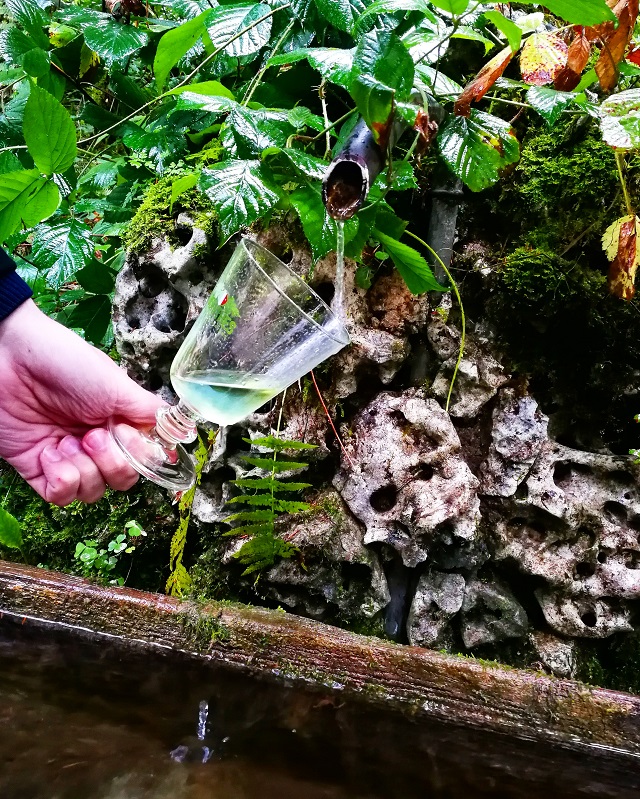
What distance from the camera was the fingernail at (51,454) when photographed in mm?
1401

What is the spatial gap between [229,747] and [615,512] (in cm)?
141

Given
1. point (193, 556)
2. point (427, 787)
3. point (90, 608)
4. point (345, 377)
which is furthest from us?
point (193, 556)

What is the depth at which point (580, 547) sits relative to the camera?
6.00 feet

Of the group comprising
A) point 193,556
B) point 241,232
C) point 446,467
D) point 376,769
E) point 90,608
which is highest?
point 241,232

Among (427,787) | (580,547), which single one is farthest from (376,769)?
(580,547)

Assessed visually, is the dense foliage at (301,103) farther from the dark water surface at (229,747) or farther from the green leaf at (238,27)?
the dark water surface at (229,747)

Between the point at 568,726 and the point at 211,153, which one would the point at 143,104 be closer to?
the point at 211,153

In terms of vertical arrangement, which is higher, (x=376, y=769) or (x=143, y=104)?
(x=143, y=104)

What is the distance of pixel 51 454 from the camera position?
56.1 inches

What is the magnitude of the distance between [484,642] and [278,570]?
0.73 meters

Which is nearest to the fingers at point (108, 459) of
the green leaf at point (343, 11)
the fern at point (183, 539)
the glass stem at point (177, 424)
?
the glass stem at point (177, 424)

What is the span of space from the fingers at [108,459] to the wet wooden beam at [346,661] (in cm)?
43

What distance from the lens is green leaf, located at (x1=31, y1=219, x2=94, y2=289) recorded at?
173cm

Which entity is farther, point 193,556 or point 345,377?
point 193,556
